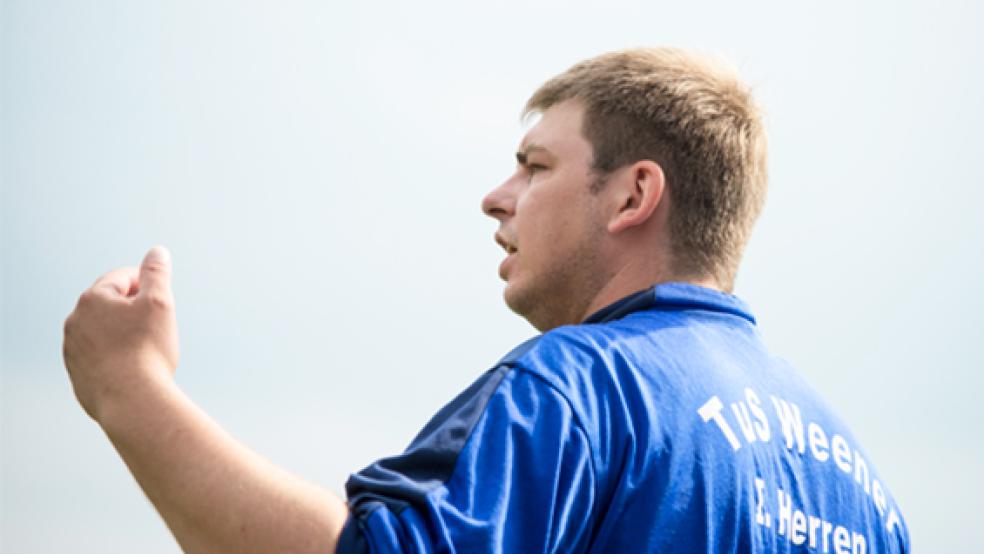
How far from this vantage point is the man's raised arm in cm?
290

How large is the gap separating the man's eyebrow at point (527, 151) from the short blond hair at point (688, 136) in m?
0.18

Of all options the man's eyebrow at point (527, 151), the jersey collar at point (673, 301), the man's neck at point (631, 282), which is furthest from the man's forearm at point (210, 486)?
the man's eyebrow at point (527, 151)

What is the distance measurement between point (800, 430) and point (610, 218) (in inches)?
43.2

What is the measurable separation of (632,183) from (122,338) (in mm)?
2121

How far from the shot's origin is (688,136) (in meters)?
4.70

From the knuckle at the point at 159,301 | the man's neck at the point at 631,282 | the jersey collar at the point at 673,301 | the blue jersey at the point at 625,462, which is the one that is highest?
the knuckle at the point at 159,301

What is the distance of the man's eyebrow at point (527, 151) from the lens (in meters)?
4.84

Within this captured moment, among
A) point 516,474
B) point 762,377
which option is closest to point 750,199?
point 762,377

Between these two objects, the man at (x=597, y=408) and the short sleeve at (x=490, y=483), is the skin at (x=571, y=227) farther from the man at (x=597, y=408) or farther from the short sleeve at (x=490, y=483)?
the short sleeve at (x=490, y=483)

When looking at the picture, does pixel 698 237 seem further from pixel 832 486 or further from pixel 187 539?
pixel 187 539

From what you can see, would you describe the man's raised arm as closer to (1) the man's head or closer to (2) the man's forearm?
(2) the man's forearm

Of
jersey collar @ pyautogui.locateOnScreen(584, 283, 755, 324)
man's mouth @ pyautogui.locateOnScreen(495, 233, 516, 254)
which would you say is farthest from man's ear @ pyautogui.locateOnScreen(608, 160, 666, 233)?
man's mouth @ pyautogui.locateOnScreen(495, 233, 516, 254)

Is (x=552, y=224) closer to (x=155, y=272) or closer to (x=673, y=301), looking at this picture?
(x=673, y=301)

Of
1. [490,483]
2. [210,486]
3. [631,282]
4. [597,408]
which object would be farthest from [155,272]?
[631,282]
